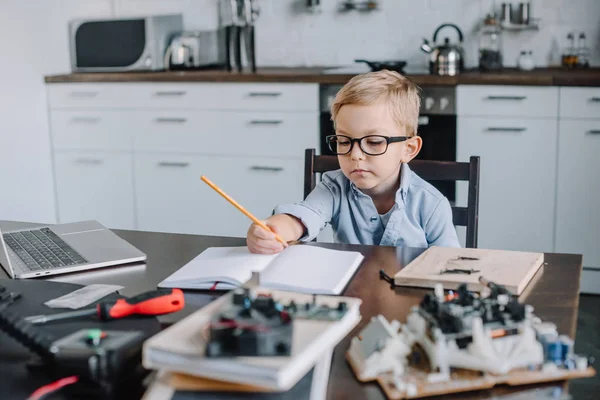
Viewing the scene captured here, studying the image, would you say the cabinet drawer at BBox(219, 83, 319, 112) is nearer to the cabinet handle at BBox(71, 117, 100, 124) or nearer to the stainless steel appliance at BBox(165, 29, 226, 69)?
the stainless steel appliance at BBox(165, 29, 226, 69)

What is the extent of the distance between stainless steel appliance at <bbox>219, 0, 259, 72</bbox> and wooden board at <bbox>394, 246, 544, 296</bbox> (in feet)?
9.52

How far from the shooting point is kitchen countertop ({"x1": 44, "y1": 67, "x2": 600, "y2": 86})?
10.9 feet

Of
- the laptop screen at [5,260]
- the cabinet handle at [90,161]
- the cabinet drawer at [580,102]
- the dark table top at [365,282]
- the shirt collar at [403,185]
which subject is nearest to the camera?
the dark table top at [365,282]

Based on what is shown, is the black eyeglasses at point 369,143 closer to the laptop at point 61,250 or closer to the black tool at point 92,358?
the laptop at point 61,250

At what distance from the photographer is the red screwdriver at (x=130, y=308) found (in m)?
1.12

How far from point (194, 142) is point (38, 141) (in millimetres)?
938

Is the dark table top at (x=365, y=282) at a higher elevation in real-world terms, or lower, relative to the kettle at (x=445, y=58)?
lower

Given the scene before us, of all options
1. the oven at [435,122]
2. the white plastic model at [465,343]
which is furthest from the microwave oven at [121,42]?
the white plastic model at [465,343]

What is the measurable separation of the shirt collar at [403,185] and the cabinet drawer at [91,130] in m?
2.47

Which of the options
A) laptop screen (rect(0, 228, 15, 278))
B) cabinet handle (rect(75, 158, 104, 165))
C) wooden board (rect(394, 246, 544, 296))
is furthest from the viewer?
cabinet handle (rect(75, 158, 104, 165))

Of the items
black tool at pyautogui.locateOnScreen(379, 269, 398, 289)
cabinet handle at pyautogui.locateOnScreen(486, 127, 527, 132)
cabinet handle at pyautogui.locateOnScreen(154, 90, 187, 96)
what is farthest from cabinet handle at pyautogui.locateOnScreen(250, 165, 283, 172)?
black tool at pyautogui.locateOnScreen(379, 269, 398, 289)

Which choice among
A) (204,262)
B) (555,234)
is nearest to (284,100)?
(555,234)

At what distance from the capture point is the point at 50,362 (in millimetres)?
946

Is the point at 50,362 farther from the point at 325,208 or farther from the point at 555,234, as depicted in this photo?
the point at 555,234
